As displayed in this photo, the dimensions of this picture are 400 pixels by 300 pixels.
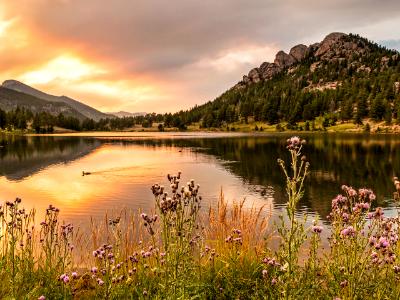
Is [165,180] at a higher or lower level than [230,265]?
lower

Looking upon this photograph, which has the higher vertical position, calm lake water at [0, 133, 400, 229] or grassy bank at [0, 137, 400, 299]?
grassy bank at [0, 137, 400, 299]

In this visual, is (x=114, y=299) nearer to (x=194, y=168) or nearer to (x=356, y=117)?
(x=194, y=168)

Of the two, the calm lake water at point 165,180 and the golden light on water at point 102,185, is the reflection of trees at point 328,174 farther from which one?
the golden light on water at point 102,185

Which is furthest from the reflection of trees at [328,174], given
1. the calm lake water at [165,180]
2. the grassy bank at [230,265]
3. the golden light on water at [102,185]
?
the grassy bank at [230,265]

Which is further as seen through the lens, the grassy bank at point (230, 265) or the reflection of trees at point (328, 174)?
the reflection of trees at point (328, 174)

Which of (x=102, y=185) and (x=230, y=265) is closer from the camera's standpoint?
(x=230, y=265)

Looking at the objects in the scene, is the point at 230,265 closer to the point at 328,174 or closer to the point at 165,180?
the point at 165,180

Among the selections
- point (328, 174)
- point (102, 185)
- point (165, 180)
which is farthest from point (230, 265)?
point (328, 174)

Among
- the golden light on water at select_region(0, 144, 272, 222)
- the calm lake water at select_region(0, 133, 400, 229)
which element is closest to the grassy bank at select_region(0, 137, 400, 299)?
the golden light on water at select_region(0, 144, 272, 222)

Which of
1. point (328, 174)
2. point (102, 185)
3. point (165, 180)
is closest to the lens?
point (102, 185)

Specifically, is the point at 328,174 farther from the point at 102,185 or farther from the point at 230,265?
the point at 230,265

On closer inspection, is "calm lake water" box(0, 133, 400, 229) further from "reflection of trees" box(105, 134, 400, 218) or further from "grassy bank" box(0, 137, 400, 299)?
"grassy bank" box(0, 137, 400, 299)

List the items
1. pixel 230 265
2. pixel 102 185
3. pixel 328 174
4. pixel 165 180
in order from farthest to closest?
1. pixel 328 174
2. pixel 165 180
3. pixel 102 185
4. pixel 230 265

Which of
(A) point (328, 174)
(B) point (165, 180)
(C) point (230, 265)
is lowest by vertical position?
(B) point (165, 180)
